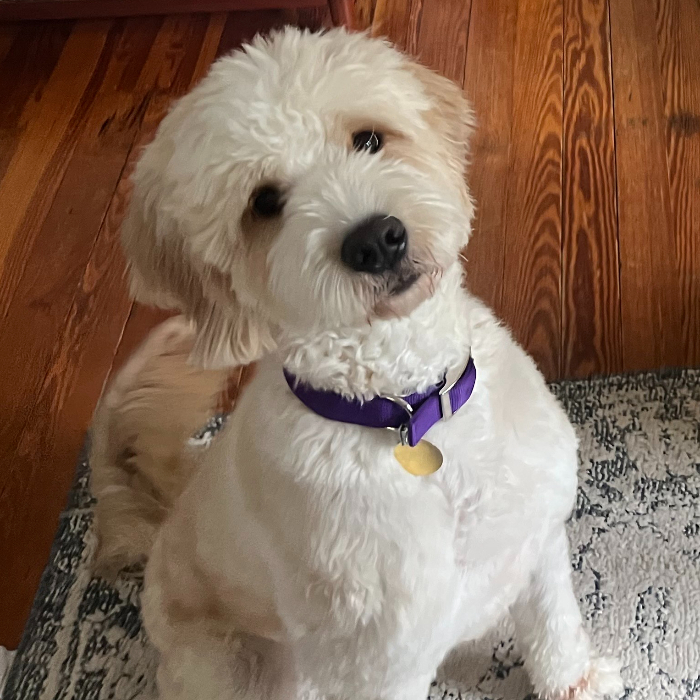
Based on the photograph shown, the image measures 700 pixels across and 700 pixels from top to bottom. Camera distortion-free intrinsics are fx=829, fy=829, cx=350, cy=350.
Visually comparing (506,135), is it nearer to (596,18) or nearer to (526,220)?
(526,220)

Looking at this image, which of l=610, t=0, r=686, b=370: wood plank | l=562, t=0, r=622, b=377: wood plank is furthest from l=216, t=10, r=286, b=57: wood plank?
l=610, t=0, r=686, b=370: wood plank

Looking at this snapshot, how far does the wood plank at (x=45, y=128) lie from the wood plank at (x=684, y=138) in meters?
1.57

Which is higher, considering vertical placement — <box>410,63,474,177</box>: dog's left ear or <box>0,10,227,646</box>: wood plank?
<box>410,63,474,177</box>: dog's left ear

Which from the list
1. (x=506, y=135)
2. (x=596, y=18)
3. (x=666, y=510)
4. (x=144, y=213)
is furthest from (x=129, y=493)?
(x=596, y=18)

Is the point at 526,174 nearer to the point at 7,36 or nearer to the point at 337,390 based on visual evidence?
the point at 337,390

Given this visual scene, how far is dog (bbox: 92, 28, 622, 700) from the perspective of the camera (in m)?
0.80

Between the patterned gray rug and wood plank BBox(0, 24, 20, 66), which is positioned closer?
the patterned gray rug

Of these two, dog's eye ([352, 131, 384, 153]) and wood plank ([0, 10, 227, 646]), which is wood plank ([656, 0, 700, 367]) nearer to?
dog's eye ([352, 131, 384, 153])

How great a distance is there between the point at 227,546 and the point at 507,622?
1.71 feet

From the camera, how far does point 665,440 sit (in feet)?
4.91

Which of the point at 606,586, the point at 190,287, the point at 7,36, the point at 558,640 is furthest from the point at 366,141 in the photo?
the point at 7,36

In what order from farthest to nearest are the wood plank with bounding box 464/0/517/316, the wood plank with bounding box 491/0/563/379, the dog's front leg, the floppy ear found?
the wood plank with bounding box 464/0/517/316 → the wood plank with bounding box 491/0/563/379 → the dog's front leg → the floppy ear

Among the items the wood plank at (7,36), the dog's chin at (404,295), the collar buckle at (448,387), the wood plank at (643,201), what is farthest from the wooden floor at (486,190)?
the dog's chin at (404,295)

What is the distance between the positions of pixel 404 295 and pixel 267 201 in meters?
0.17
